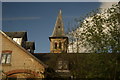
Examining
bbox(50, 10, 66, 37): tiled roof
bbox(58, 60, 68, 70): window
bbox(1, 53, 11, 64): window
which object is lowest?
bbox(58, 60, 68, 70): window

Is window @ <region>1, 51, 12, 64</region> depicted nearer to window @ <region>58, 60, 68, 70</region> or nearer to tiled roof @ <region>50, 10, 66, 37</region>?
window @ <region>58, 60, 68, 70</region>

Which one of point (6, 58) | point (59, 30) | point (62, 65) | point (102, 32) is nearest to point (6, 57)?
point (6, 58)

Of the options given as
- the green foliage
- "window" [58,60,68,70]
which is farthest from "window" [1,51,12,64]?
the green foliage

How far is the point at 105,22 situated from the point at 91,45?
211cm

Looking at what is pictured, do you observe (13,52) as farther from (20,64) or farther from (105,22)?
(105,22)

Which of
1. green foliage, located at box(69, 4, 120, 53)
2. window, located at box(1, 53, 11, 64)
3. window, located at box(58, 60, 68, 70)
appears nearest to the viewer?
green foliage, located at box(69, 4, 120, 53)

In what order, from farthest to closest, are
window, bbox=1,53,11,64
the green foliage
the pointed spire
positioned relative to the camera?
the pointed spire → window, bbox=1,53,11,64 → the green foliage

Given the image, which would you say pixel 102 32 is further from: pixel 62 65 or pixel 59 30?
pixel 59 30

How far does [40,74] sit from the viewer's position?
22.3 m

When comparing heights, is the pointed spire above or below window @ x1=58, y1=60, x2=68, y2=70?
above

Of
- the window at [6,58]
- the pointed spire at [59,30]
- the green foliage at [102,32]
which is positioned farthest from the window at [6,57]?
the pointed spire at [59,30]

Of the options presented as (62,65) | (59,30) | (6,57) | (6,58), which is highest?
(59,30)

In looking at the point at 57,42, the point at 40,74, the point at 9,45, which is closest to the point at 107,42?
the point at 40,74

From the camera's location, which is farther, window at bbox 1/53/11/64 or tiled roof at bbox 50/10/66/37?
tiled roof at bbox 50/10/66/37
